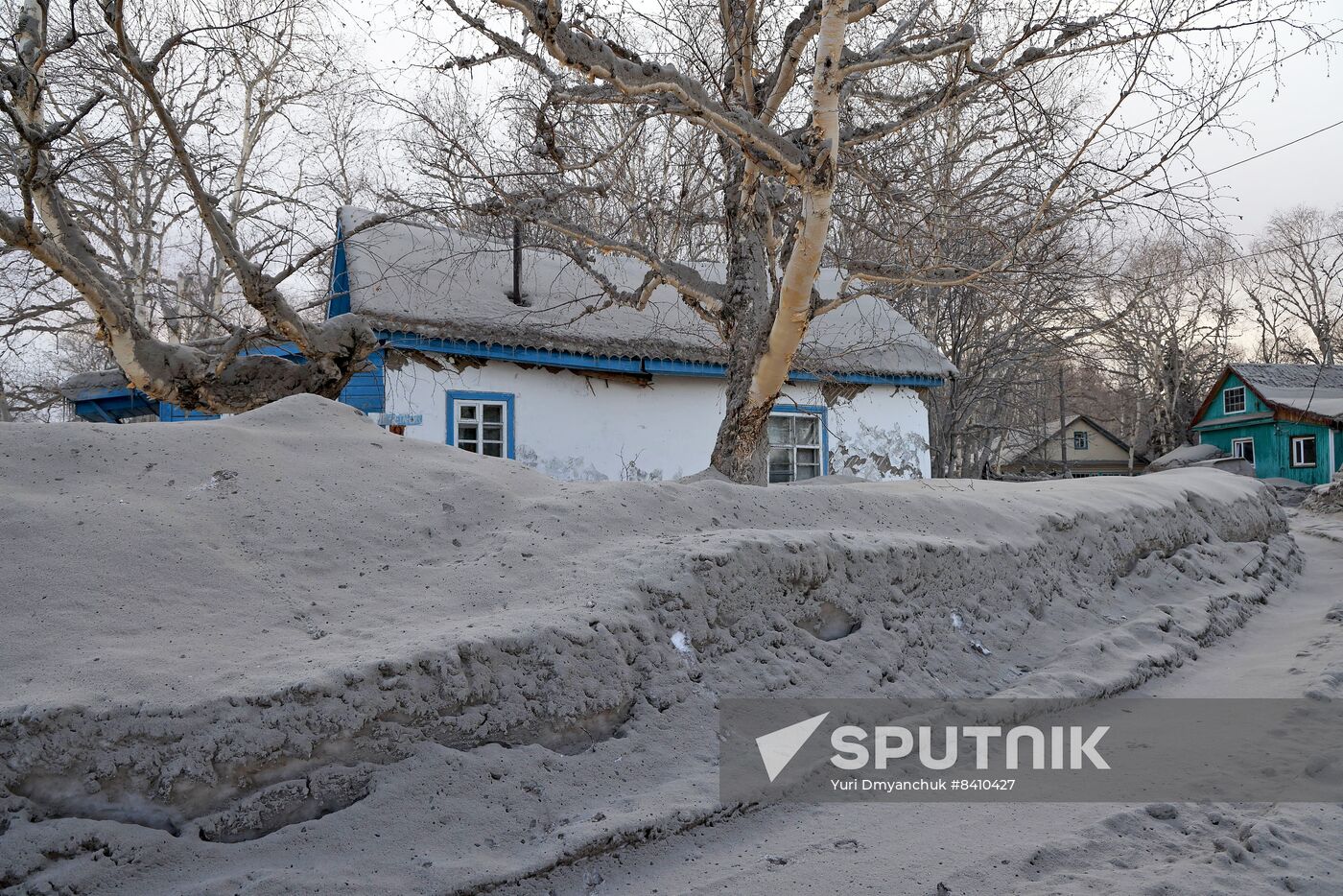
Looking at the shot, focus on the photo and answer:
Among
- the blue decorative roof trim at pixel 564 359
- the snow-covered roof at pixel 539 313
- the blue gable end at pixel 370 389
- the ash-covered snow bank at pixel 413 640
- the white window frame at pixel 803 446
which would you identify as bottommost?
the ash-covered snow bank at pixel 413 640

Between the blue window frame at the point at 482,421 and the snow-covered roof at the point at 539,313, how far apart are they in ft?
2.97

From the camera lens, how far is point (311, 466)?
3.98 m

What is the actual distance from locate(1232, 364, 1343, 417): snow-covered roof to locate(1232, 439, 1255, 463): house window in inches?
93.7

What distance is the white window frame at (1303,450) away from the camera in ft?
101

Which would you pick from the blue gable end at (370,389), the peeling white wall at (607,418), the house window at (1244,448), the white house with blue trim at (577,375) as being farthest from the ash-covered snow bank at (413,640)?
the house window at (1244,448)

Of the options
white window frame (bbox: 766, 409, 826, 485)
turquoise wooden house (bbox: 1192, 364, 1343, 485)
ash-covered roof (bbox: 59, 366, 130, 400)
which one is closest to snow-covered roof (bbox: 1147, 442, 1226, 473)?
turquoise wooden house (bbox: 1192, 364, 1343, 485)

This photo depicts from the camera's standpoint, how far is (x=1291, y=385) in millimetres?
32969

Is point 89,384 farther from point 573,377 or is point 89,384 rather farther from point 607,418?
point 607,418

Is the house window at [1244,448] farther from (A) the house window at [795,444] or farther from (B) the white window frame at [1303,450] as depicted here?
(A) the house window at [795,444]

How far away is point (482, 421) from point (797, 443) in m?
5.58

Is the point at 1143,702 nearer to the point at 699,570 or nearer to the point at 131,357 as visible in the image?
the point at 699,570

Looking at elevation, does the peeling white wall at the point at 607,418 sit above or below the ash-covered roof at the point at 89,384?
below

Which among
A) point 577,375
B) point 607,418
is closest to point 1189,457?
point 607,418

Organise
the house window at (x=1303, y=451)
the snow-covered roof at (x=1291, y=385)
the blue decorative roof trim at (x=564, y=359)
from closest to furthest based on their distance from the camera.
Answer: the blue decorative roof trim at (x=564, y=359), the snow-covered roof at (x=1291, y=385), the house window at (x=1303, y=451)
